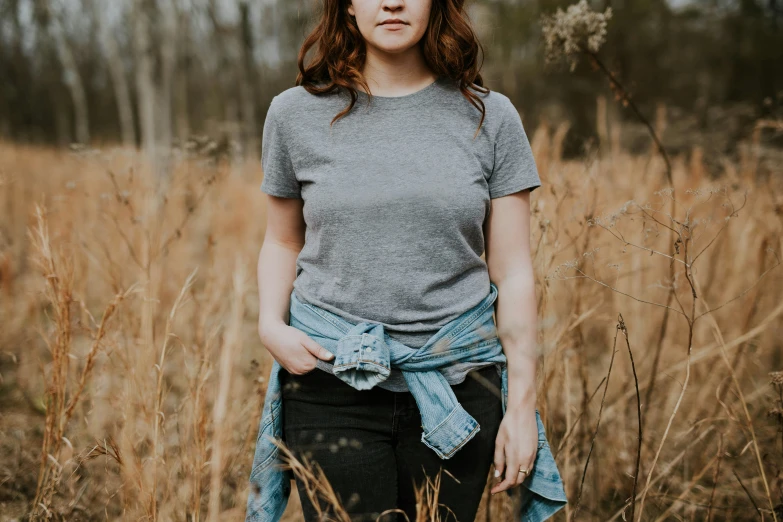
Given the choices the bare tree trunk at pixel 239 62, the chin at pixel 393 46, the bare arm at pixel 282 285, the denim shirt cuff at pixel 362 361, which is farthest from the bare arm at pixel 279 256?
the bare tree trunk at pixel 239 62

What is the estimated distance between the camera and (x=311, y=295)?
3.69 feet

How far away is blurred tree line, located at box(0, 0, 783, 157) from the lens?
19.2 ft

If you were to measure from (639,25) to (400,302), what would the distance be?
42.5ft

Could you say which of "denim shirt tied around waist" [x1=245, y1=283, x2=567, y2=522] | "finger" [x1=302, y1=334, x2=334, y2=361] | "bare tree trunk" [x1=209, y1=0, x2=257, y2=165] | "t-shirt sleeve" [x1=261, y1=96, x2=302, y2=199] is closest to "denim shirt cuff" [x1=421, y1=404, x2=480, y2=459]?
"denim shirt tied around waist" [x1=245, y1=283, x2=567, y2=522]

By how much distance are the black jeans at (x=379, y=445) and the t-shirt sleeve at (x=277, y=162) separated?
0.39 m

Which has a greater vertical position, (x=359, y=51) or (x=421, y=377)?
(x=359, y=51)

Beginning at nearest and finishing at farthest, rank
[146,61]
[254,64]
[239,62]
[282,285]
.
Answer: [282,285] < [146,61] < [254,64] < [239,62]

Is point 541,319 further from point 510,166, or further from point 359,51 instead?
point 359,51

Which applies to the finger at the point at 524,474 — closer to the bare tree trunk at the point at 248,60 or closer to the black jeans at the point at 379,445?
the black jeans at the point at 379,445

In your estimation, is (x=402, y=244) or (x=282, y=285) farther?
(x=282, y=285)

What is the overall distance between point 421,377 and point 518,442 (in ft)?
0.79

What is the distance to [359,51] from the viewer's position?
1.18 metres

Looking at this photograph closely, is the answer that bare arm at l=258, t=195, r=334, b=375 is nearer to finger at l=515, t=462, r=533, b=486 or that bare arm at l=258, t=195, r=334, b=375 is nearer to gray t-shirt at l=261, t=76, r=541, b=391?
gray t-shirt at l=261, t=76, r=541, b=391

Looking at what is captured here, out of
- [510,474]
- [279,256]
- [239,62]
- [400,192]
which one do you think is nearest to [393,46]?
[400,192]
